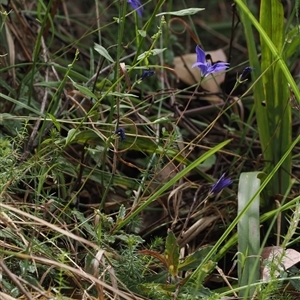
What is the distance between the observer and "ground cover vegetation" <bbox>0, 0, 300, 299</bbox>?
3.37 feet

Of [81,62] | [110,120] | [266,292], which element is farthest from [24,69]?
[266,292]

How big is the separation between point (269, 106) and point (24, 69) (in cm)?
61

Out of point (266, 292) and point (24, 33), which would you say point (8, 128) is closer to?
point (24, 33)

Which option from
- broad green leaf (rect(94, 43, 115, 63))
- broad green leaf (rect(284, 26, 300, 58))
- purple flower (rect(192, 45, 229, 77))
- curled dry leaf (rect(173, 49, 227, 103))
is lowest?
curled dry leaf (rect(173, 49, 227, 103))

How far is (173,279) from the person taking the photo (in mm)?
1056

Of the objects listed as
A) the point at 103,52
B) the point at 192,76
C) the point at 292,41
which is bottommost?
the point at 192,76

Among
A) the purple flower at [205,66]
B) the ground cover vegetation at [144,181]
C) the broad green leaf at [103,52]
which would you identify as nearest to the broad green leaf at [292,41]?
the ground cover vegetation at [144,181]

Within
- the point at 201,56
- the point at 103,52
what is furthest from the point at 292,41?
the point at 103,52

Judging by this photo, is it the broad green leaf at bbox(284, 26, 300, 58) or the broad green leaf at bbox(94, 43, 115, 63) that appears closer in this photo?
the broad green leaf at bbox(94, 43, 115, 63)

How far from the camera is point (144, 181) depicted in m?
1.19

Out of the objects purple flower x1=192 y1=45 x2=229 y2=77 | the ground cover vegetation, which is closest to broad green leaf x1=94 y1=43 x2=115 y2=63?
the ground cover vegetation

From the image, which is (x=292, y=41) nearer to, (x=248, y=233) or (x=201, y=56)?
(x=201, y=56)

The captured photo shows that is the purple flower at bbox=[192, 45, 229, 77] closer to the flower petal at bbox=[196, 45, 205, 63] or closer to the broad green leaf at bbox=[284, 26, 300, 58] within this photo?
the flower petal at bbox=[196, 45, 205, 63]

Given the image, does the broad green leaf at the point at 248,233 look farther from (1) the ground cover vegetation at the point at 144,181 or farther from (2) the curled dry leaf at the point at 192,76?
(2) the curled dry leaf at the point at 192,76
